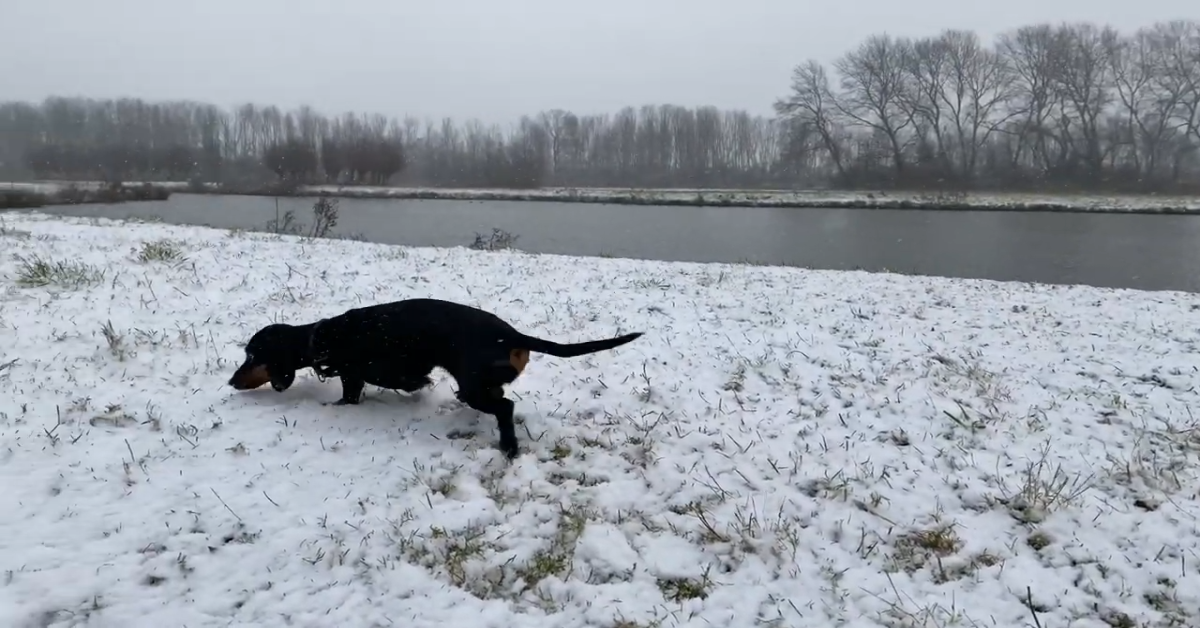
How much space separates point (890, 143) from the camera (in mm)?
55469

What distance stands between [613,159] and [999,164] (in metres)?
36.0

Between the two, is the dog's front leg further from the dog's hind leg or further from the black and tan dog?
the dog's hind leg

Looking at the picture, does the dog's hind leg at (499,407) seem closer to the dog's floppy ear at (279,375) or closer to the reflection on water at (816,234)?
the dog's floppy ear at (279,375)

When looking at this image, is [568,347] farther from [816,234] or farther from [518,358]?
[816,234]

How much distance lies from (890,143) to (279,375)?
5791cm

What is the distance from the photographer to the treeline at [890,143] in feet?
163

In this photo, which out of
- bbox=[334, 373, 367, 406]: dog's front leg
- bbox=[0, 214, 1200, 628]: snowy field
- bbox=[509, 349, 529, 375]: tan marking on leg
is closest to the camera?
bbox=[0, 214, 1200, 628]: snowy field

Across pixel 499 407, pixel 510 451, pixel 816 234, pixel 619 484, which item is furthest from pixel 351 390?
pixel 816 234

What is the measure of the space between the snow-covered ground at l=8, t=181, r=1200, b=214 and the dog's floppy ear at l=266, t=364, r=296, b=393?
3973 centimetres

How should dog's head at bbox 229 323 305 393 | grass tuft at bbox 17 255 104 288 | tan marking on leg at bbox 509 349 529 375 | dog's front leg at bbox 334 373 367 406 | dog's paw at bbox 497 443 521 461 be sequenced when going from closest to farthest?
dog's paw at bbox 497 443 521 461
tan marking on leg at bbox 509 349 529 375
dog's front leg at bbox 334 373 367 406
dog's head at bbox 229 323 305 393
grass tuft at bbox 17 255 104 288

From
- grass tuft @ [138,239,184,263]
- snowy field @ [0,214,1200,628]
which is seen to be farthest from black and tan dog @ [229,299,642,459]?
grass tuft @ [138,239,184,263]

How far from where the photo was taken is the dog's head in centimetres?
511

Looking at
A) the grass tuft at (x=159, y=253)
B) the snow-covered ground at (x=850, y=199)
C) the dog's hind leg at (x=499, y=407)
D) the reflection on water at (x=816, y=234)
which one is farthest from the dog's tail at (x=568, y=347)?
the snow-covered ground at (x=850, y=199)

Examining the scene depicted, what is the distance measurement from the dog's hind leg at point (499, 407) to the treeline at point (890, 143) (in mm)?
48716
